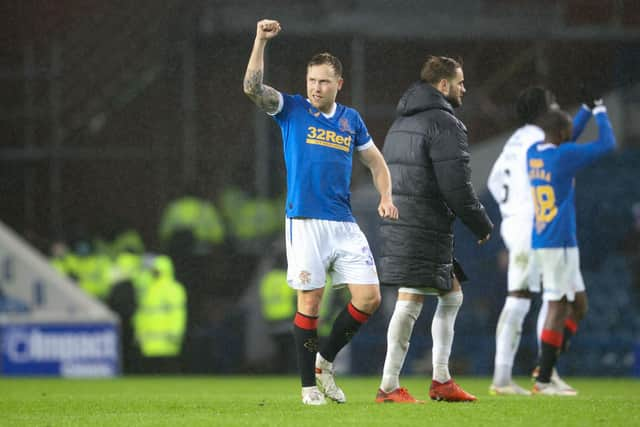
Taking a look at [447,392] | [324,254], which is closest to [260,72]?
[324,254]

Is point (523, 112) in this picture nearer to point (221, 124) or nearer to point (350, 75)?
point (350, 75)

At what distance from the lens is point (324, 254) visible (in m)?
7.36

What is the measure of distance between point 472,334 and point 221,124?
8.67 meters

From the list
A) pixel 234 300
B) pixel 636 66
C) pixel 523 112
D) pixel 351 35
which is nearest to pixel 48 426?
pixel 523 112

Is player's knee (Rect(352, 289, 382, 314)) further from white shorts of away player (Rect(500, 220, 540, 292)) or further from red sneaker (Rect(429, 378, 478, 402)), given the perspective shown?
white shorts of away player (Rect(500, 220, 540, 292))

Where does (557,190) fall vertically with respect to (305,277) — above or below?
above

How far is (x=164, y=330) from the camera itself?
15.8 metres

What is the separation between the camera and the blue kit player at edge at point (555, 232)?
9.38 meters

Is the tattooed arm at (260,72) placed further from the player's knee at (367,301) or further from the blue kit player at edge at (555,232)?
the blue kit player at edge at (555,232)

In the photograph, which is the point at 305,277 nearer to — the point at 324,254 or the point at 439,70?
the point at 324,254

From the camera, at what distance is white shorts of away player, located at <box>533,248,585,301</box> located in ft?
30.9

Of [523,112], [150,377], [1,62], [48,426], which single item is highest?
[1,62]

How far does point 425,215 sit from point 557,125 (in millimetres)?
2470

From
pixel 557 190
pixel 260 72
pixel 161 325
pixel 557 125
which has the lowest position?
pixel 161 325
